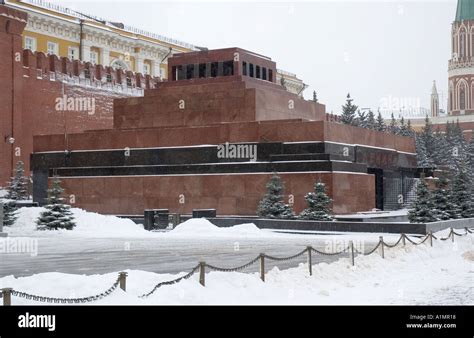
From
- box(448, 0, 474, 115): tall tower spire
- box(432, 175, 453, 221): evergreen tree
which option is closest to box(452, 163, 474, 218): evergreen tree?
box(432, 175, 453, 221): evergreen tree

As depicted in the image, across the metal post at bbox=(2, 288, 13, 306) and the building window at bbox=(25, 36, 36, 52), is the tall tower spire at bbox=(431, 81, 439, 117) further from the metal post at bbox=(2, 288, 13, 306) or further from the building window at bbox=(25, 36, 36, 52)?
the metal post at bbox=(2, 288, 13, 306)

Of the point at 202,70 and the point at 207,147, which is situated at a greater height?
the point at 202,70

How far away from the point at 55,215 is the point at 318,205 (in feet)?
26.8

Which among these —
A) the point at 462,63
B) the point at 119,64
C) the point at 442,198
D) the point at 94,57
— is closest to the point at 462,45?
the point at 462,63

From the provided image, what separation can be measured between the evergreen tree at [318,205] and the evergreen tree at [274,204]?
666 mm

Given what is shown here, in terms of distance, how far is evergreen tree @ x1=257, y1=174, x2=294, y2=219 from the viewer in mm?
23203

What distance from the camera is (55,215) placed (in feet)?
72.3

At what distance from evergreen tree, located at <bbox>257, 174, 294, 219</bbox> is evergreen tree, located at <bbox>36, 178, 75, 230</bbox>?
6132mm

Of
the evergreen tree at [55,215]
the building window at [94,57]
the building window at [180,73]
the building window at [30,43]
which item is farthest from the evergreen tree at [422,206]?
the building window at [94,57]

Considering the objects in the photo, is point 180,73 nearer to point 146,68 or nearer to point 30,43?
point 30,43

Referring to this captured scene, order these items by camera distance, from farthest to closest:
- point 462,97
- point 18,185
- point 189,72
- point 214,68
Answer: point 462,97 → point 189,72 → point 214,68 → point 18,185

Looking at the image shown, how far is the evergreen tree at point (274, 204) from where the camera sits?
23.2 m

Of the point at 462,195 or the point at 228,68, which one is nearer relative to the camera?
the point at 462,195

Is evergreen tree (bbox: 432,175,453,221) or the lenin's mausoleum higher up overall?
the lenin's mausoleum
